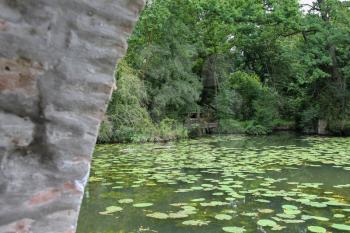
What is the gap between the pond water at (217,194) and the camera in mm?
4316

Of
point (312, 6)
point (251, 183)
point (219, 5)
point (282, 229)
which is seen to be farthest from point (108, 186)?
point (312, 6)

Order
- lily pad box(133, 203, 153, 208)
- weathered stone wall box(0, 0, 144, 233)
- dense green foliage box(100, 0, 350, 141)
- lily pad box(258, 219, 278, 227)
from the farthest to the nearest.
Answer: dense green foliage box(100, 0, 350, 141) → lily pad box(133, 203, 153, 208) → lily pad box(258, 219, 278, 227) → weathered stone wall box(0, 0, 144, 233)

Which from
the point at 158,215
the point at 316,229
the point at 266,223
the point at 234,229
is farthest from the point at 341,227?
the point at 158,215

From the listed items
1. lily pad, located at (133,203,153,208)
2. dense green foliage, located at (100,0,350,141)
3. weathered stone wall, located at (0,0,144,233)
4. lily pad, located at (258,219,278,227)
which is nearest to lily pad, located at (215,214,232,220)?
lily pad, located at (258,219,278,227)

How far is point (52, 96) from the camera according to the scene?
147 centimetres

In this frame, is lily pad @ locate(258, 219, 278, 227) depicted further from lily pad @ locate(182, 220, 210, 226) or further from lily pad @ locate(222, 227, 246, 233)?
lily pad @ locate(182, 220, 210, 226)

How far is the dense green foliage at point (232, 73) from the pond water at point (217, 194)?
554cm

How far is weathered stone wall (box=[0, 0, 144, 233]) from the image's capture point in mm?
1414

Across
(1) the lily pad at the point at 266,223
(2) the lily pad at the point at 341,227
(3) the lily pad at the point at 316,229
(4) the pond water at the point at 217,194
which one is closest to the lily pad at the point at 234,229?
(4) the pond water at the point at 217,194

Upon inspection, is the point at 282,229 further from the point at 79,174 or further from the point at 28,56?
the point at 28,56

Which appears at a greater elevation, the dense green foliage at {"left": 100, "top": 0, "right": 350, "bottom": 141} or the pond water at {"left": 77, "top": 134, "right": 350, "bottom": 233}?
the dense green foliage at {"left": 100, "top": 0, "right": 350, "bottom": 141}

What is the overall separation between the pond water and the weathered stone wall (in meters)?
2.74

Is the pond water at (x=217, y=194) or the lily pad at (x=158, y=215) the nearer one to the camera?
the pond water at (x=217, y=194)

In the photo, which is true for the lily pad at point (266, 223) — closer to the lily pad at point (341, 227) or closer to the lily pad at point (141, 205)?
the lily pad at point (341, 227)
